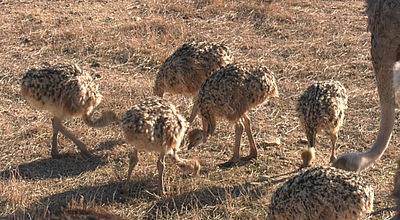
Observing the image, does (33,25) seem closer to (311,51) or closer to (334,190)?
(311,51)

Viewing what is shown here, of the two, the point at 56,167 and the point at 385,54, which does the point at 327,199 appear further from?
the point at 56,167

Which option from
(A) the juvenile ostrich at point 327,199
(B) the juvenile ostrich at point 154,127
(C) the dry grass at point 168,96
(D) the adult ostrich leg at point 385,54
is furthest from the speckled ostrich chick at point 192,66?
(A) the juvenile ostrich at point 327,199

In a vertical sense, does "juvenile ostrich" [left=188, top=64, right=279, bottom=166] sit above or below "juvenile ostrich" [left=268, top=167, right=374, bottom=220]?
above

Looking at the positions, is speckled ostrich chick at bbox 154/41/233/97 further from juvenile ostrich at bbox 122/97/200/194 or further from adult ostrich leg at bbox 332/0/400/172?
adult ostrich leg at bbox 332/0/400/172

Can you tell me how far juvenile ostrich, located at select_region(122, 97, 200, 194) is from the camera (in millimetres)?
4953

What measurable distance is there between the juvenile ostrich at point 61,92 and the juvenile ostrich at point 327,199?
2.43m

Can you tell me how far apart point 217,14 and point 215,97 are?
5.27 meters

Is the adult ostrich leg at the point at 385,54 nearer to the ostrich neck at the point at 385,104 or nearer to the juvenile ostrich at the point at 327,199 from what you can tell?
the ostrich neck at the point at 385,104

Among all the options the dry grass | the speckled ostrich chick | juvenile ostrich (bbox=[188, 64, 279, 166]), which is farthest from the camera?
the speckled ostrich chick

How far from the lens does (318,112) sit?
18.0ft

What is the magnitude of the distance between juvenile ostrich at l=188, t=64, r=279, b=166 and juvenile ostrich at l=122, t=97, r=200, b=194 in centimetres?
46

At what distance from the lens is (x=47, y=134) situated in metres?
6.45

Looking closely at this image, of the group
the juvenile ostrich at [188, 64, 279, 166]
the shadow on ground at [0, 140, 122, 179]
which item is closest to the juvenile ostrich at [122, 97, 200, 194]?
the juvenile ostrich at [188, 64, 279, 166]

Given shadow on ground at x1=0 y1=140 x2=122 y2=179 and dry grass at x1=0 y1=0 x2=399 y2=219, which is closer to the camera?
dry grass at x1=0 y1=0 x2=399 y2=219
